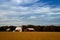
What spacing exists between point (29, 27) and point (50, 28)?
7.55 meters

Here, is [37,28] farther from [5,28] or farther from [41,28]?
[5,28]

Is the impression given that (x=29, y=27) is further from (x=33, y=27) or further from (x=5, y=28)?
(x=5, y=28)

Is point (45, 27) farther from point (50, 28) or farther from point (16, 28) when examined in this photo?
point (16, 28)

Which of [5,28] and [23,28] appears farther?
[23,28]

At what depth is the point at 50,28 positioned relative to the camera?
41219 millimetres

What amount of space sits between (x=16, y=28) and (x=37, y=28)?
276 inches

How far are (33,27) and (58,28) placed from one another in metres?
8.67

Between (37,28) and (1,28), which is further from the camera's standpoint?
(37,28)

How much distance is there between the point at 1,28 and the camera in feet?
132

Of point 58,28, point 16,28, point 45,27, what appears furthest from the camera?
point 16,28

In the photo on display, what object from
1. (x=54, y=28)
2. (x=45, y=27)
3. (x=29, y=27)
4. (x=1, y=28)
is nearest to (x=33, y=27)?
(x=29, y=27)

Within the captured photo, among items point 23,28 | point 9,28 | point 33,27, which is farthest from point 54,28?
point 9,28

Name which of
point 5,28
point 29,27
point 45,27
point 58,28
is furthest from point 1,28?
point 58,28

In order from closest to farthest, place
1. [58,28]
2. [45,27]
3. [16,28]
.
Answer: [58,28]
[45,27]
[16,28]
